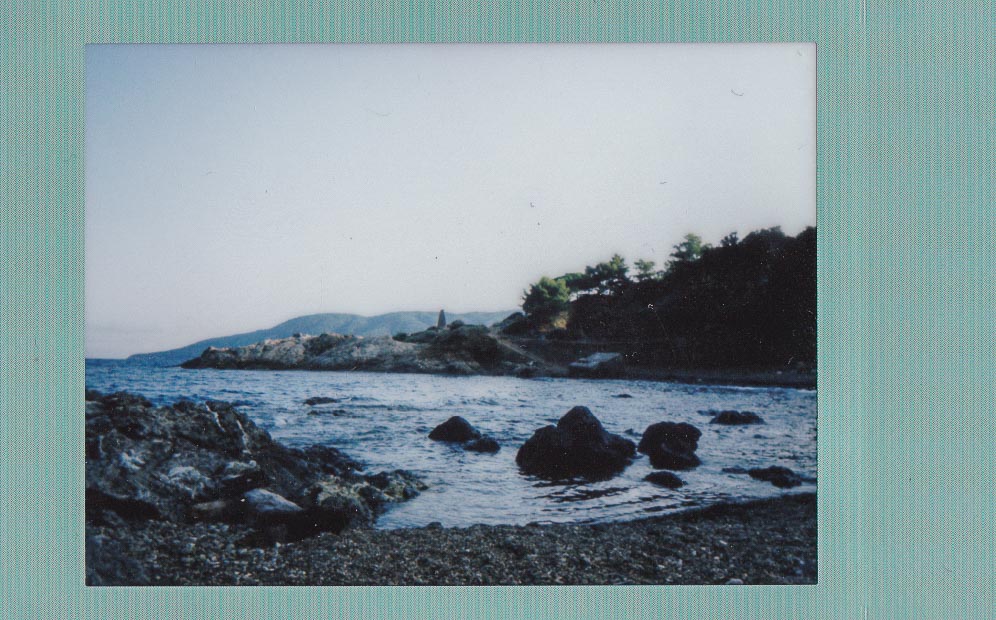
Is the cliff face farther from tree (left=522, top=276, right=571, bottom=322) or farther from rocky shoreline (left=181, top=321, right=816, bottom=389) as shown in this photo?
tree (left=522, top=276, right=571, bottom=322)

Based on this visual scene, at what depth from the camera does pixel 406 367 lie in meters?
3.66

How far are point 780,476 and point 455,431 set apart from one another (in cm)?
220

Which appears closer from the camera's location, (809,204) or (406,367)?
(809,204)

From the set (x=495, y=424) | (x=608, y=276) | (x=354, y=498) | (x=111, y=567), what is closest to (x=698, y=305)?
(x=608, y=276)

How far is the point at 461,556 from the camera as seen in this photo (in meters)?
3.12

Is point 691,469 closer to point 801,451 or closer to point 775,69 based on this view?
point 801,451

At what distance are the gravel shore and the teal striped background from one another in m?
0.08

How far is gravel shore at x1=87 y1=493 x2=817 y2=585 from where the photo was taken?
10.1 feet

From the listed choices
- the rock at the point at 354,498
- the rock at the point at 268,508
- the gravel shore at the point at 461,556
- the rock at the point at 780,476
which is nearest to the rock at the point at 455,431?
the rock at the point at 354,498

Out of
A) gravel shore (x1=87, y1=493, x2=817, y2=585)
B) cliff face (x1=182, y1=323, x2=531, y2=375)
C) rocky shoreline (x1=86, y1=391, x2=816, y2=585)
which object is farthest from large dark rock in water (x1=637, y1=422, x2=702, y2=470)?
cliff face (x1=182, y1=323, x2=531, y2=375)

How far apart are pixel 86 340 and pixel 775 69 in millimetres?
4730

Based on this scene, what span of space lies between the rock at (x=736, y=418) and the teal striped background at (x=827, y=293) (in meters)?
0.40

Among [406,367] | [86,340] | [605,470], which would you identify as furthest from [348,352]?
[605,470]

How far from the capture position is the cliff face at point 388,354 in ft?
11.8
